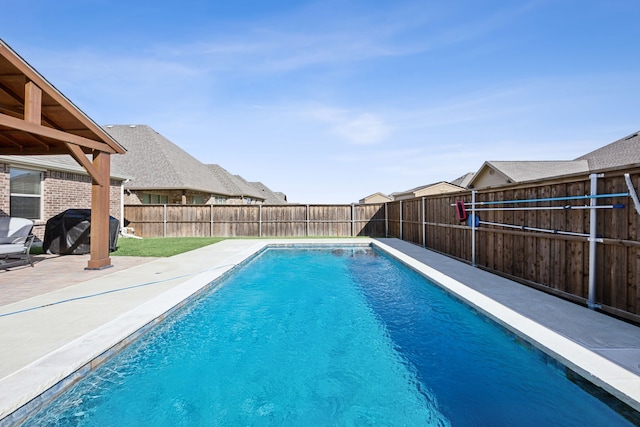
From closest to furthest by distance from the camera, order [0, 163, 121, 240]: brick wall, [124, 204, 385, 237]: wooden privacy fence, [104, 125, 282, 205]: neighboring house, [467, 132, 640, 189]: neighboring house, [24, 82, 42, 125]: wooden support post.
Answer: [24, 82, 42, 125]: wooden support post, [0, 163, 121, 240]: brick wall, [467, 132, 640, 189]: neighboring house, [124, 204, 385, 237]: wooden privacy fence, [104, 125, 282, 205]: neighboring house

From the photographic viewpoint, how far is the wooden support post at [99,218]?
7.26m

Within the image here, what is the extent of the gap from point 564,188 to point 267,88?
11683mm

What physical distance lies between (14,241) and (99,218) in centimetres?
211

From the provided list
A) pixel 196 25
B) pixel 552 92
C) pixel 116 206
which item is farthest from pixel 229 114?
pixel 552 92

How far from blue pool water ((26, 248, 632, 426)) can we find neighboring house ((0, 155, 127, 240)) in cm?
849

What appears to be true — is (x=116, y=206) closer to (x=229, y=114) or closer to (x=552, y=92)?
(x=229, y=114)

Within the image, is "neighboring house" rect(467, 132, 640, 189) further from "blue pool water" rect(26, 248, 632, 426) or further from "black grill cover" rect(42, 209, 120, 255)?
"black grill cover" rect(42, 209, 120, 255)

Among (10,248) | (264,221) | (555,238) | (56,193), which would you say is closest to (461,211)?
(555,238)

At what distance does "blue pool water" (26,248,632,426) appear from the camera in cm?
265

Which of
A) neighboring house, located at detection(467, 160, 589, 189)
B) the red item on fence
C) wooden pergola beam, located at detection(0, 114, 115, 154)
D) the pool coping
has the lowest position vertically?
the pool coping

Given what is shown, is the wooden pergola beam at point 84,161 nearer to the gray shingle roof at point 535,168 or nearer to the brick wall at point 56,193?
the brick wall at point 56,193

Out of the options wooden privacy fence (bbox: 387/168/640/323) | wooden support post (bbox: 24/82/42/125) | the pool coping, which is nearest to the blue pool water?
the pool coping

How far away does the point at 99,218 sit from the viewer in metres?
7.31

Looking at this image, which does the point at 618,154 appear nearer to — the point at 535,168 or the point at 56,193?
the point at 535,168
